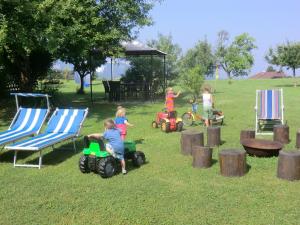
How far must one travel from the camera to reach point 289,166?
669cm

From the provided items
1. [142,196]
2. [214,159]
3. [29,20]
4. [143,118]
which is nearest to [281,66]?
[143,118]

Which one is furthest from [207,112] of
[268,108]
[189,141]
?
[189,141]

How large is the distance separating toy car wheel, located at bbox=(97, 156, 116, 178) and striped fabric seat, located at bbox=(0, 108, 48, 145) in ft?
8.73

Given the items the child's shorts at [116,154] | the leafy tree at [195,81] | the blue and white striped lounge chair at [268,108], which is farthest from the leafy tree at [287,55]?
the child's shorts at [116,154]

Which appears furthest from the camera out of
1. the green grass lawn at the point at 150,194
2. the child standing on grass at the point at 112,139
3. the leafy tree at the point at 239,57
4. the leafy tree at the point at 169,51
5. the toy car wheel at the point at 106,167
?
the leafy tree at the point at 239,57

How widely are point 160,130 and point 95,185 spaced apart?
5306 millimetres

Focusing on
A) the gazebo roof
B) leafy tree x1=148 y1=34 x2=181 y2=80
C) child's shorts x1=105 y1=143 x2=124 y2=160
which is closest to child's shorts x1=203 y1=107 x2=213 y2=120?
child's shorts x1=105 y1=143 x2=124 y2=160

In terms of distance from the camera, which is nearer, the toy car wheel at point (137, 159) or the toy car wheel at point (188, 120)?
the toy car wheel at point (137, 159)

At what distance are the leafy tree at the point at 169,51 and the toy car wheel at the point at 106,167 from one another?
24176mm

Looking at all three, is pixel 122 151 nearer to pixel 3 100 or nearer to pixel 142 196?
pixel 142 196

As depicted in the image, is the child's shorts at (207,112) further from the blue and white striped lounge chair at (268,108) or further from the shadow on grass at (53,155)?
the shadow on grass at (53,155)

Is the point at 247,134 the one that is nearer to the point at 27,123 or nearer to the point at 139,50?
the point at 27,123

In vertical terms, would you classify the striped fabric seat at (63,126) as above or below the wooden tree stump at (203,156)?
above

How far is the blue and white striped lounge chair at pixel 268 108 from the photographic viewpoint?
11266 mm
